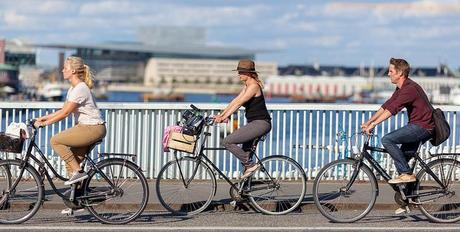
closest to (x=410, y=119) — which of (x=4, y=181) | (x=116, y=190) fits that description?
(x=116, y=190)

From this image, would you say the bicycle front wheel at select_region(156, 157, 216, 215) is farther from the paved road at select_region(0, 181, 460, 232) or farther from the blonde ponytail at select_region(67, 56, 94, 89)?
the blonde ponytail at select_region(67, 56, 94, 89)

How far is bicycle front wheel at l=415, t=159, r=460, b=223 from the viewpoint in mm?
10273

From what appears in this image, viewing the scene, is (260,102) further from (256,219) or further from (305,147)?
(305,147)

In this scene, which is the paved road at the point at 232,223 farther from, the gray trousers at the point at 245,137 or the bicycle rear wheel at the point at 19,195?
the gray trousers at the point at 245,137

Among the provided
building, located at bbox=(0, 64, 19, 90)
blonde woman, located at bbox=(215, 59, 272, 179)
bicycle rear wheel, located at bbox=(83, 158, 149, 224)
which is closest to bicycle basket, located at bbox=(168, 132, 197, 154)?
blonde woman, located at bbox=(215, 59, 272, 179)

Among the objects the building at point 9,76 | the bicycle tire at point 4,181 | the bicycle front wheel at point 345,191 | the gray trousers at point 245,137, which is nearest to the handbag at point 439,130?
the bicycle front wheel at point 345,191

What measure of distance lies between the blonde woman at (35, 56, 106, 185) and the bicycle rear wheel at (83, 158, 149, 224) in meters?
0.22

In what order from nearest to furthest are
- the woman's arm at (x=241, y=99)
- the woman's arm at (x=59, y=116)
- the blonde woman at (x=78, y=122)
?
the woman's arm at (x=59, y=116)
the blonde woman at (x=78, y=122)
the woman's arm at (x=241, y=99)

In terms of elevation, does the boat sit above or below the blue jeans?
below

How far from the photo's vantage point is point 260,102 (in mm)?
10719

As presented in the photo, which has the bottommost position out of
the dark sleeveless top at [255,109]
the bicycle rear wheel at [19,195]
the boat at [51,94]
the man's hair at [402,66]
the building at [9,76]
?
the boat at [51,94]

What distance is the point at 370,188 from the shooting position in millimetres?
10375

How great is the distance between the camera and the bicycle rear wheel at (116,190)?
32.7 feet

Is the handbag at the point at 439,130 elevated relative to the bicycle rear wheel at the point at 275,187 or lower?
elevated
